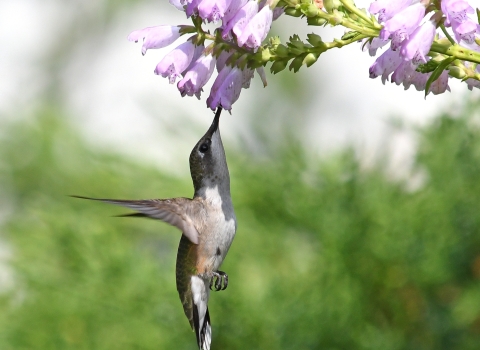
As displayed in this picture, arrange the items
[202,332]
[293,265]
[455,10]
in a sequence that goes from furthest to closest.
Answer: [293,265], [202,332], [455,10]

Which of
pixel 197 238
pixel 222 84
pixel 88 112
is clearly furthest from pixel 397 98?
pixel 222 84

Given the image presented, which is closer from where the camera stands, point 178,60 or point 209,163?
point 178,60

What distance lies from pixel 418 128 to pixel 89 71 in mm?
4401

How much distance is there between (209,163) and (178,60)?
0.58m

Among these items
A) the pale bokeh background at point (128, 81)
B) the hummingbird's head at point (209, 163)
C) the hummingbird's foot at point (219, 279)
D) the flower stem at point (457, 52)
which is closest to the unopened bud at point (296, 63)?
the flower stem at point (457, 52)

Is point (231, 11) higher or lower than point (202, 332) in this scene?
higher

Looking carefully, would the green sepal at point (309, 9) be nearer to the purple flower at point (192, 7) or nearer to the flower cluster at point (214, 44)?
the flower cluster at point (214, 44)

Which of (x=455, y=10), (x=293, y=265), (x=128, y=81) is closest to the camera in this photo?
(x=455, y=10)

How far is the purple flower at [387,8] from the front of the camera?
1.22m

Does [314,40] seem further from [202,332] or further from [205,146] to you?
[202,332]

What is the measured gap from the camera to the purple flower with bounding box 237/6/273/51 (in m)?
1.23

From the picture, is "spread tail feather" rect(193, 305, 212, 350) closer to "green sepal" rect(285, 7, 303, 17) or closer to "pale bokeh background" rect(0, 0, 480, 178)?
"green sepal" rect(285, 7, 303, 17)

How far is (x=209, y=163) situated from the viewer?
193 cm

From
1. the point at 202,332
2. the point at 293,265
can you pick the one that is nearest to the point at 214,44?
the point at 202,332
